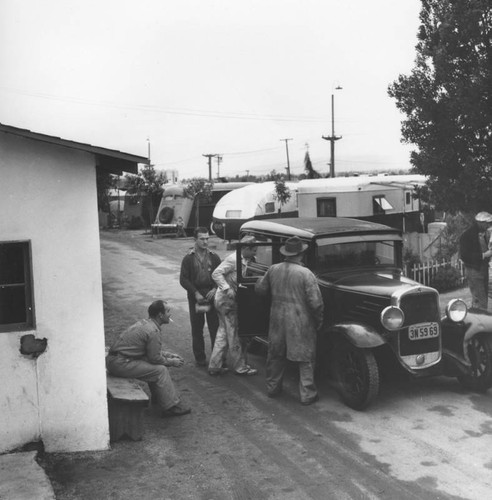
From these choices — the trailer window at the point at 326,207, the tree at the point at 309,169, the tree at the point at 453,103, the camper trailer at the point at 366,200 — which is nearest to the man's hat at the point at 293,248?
the tree at the point at 453,103

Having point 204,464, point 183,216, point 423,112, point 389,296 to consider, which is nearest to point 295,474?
point 204,464

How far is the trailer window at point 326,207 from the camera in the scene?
23.0 meters

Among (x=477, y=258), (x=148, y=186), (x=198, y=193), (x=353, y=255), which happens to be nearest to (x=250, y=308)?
(x=353, y=255)

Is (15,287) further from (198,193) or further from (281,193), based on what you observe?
(198,193)

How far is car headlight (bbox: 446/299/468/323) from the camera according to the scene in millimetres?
7742

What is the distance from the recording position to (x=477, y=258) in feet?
34.1

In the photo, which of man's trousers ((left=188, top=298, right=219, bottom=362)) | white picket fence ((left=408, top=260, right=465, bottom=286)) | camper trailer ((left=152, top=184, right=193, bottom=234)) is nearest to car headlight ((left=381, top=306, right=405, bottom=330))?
man's trousers ((left=188, top=298, right=219, bottom=362))

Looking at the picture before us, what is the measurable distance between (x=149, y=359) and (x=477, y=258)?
594 cm

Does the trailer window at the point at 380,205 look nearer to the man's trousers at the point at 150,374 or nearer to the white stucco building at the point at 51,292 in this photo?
the man's trousers at the point at 150,374

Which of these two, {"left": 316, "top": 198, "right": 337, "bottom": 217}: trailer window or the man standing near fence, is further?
{"left": 316, "top": 198, "right": 337, "bottom": 217}: trailer window

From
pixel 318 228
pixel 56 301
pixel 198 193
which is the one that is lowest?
pixel 56 301

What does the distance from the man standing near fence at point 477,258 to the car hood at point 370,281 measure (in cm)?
277

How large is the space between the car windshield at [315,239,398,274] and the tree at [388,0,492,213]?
12.4ft

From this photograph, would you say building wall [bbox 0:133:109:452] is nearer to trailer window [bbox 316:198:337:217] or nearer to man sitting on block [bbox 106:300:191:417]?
man sitting on block [bbox 106:300:191:417]
